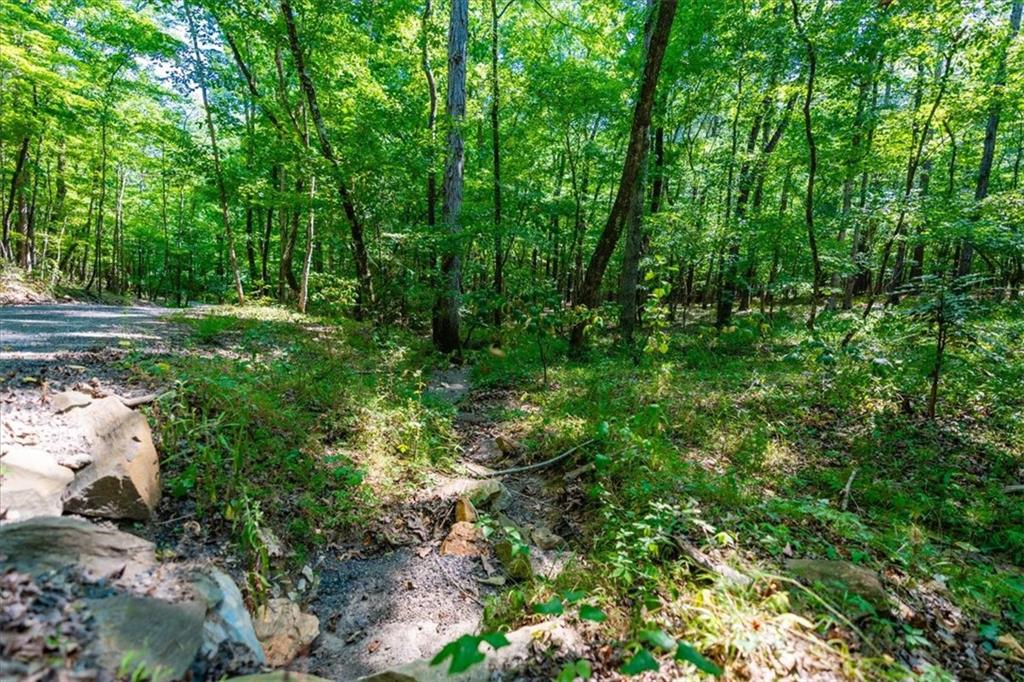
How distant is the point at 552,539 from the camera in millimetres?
3660

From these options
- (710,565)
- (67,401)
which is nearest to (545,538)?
(710,565)

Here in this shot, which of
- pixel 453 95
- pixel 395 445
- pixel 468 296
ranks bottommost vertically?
pixel 395 445

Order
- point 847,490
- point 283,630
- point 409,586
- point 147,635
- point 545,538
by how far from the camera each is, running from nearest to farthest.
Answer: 1. point 147,635
2. point 283,630
3. point 409,586
4. point 545,538
5. point 847,490

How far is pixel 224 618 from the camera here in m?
2.23

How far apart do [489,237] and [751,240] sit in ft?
19.6

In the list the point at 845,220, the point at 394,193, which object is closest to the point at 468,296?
the point at 394,193

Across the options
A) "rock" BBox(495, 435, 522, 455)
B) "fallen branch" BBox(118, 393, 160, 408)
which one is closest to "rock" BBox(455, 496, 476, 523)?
"rock" BBox(495, 435, 522, 455)

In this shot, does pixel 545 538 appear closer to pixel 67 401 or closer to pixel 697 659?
pixel 697 659

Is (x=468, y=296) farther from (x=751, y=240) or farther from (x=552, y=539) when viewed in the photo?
(x=751, y=240)

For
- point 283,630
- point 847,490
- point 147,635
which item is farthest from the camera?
point 847,490

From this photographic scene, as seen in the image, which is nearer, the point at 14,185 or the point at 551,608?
the point at 551,608

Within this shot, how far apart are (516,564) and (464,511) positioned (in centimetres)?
70

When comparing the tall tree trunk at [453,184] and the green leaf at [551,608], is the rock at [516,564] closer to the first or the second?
the green leaf at [551,608]

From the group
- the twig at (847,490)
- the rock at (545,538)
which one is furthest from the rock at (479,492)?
the twig at (847,490)
